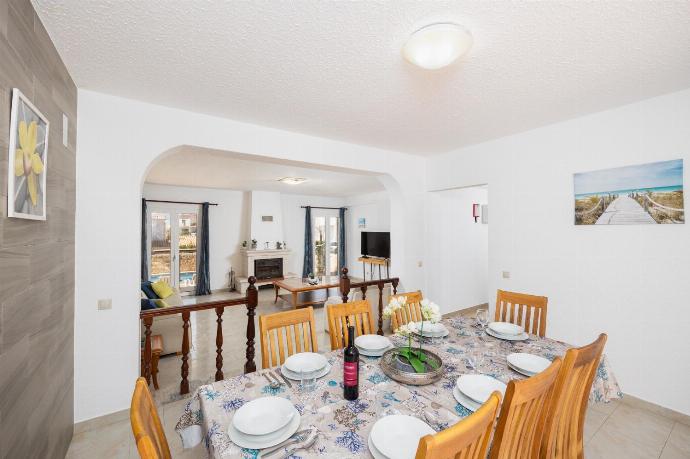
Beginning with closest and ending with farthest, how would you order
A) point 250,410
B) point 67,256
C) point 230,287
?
point 250,410 → point 67,256 → point 230,287

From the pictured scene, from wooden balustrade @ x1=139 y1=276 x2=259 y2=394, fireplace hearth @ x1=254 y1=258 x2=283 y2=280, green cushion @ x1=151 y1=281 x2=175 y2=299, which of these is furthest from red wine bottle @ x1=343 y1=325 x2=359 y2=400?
fireplace hearth @ x1=254 y1=258 x2=283 y2=280

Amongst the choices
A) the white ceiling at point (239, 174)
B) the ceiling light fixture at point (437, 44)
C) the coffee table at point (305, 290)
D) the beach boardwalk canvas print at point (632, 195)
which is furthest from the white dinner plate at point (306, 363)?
the coffee table at point (305, 290)

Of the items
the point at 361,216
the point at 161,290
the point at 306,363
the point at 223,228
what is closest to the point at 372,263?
the point at 361,216

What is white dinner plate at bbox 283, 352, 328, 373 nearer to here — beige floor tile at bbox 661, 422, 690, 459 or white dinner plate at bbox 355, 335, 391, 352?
white dinner plate at bbox 355, 335, 391, 352

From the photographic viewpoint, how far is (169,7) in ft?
4.69

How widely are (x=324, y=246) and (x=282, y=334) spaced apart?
24.2ft

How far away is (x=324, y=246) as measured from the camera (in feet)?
30.5

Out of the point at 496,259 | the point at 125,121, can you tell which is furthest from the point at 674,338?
the point at 125,121

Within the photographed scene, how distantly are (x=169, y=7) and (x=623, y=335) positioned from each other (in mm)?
3961

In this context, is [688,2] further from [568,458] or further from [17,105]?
[17,105]

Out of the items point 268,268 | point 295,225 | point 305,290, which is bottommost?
point 305,290

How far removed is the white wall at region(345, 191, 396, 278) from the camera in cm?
824

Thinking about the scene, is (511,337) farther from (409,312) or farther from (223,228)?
(223,228)

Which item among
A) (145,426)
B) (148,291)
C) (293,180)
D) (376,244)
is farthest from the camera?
(376,244)
